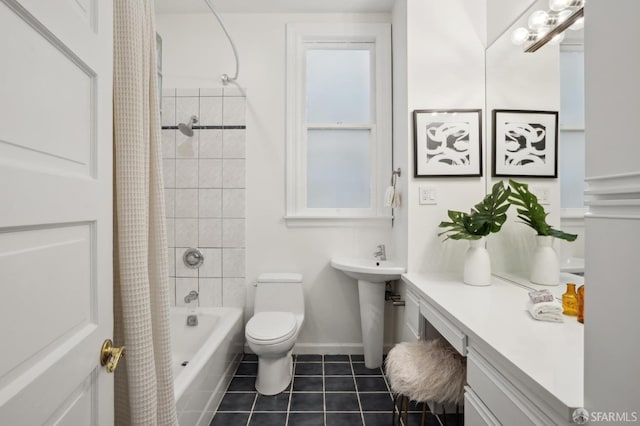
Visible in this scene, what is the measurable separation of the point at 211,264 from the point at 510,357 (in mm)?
2020

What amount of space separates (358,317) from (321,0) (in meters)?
2.46

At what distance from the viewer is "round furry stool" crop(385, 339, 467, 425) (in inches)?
47.4

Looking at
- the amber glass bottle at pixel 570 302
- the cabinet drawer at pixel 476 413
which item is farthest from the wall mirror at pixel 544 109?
the cabinet drawer at pixel 476 413

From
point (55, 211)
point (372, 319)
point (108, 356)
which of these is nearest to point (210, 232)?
point (372, 319)

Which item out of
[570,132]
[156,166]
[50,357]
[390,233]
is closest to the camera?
[50,357]

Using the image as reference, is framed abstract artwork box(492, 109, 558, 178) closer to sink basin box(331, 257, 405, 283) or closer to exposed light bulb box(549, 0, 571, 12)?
exposed light bulb box(549, 0, 571, 12)

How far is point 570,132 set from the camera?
1200 millimetres

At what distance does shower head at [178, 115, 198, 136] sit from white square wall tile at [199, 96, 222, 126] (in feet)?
0.17

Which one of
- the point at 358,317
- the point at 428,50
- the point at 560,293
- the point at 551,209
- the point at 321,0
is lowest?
the point at 358,317

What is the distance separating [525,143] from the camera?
1.52 meters

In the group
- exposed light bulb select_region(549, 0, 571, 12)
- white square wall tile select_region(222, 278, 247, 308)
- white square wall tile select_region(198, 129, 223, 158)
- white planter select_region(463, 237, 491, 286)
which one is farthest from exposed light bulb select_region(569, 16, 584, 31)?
white square wall tile select_region(222, 278, 247, 308)

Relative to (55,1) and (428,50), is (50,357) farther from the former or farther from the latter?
(428,50)

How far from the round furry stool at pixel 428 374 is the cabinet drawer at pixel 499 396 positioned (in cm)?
22

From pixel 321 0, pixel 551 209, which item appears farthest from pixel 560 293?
pixel 321 0
